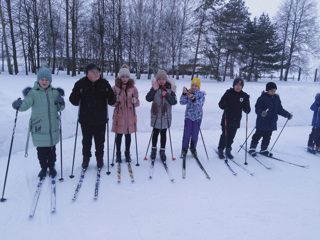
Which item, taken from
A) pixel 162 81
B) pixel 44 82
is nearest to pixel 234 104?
pixel 162 81

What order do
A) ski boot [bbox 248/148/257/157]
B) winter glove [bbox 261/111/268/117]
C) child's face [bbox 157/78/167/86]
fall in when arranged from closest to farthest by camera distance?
child's face [bbox 157/78/167/86] < winter glove [bbox 261/111/268/117] < ski boot [bbox 248/148/257/157]

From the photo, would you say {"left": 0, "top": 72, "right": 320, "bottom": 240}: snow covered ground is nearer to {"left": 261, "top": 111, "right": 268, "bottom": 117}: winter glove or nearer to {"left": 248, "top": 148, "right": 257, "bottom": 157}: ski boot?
{"left": 248, "top": 148, "right": 257, "bottom": 157}: ski boot

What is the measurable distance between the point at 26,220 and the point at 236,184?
3.11 meters

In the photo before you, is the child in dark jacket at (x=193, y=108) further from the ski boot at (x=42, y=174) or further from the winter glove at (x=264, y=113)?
the ski boot at (x=42, y=174)

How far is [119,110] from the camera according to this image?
3.75 m

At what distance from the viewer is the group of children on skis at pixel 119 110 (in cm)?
308

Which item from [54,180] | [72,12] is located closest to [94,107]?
[54,180]

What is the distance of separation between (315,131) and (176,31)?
56.0 feet

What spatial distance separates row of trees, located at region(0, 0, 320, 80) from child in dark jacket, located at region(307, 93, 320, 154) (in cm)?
1507

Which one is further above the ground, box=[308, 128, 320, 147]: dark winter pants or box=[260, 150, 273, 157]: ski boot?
box=[308, 128, 320, 147]: dark winter pants

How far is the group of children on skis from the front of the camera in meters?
3.08

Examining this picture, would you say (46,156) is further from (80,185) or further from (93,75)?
(93,75)

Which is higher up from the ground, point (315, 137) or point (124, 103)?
point (124, 103)

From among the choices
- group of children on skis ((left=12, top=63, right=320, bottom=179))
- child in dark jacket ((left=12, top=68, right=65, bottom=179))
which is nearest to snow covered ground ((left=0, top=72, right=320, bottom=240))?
group of children on skis ((left=12, top=63, right=320, bottom=179))
